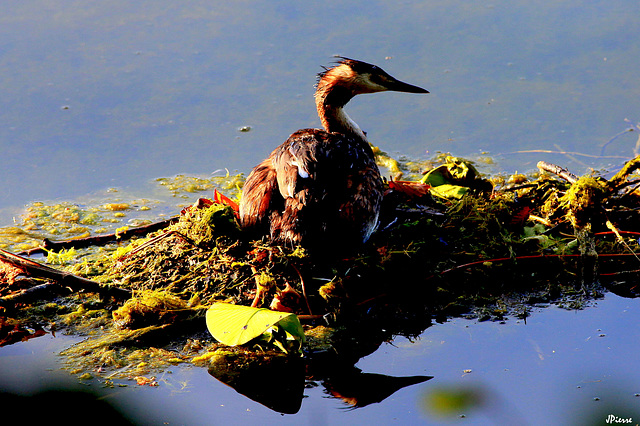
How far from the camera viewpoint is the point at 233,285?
4.91 meters

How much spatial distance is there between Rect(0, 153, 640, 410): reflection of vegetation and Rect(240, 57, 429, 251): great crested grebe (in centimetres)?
14

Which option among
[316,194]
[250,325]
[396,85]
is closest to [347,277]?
[316,194]

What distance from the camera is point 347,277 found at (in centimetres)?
472

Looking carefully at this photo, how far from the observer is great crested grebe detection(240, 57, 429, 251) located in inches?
188

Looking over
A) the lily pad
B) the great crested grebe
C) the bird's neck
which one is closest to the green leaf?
the lily pad

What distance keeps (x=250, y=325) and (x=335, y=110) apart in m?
2.23

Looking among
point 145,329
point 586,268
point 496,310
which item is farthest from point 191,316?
point 586,268

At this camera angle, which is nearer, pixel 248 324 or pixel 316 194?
pixel 248 324

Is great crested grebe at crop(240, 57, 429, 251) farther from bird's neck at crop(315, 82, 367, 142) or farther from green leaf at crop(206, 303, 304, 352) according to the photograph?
green leaf at crop(206, 303, 304, 352)

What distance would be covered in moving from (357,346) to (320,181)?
1097mm

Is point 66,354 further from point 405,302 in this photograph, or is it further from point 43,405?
point 405,302

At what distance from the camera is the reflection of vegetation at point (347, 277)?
443 cm

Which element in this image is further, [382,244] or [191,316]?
[382,244]

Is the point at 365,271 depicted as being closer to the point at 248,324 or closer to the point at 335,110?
the point at 248,324
